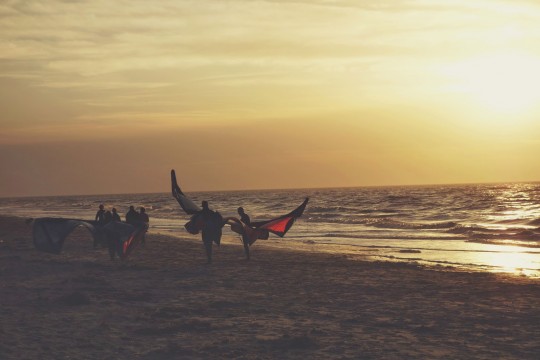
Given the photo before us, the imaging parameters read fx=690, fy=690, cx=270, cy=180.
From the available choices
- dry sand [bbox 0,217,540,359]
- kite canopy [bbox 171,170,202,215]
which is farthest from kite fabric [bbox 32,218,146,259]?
kite canopy [bbox 171,170,202,215]

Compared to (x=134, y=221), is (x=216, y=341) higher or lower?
lower

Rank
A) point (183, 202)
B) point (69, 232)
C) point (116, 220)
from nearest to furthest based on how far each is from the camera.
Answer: point (69, 232) < point (183, 202) < point (116, 220)

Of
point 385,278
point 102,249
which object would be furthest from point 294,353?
point 102,249

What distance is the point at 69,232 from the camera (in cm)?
2000

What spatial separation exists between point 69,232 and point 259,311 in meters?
9.45

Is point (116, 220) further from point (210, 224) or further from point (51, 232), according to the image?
point (210, 224)

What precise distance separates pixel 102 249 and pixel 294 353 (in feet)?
51.5

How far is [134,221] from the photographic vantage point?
2127 centimetres

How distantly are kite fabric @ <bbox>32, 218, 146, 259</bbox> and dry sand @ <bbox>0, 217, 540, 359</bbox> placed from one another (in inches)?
20.8

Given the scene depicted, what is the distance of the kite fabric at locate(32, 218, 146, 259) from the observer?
19.9 metres

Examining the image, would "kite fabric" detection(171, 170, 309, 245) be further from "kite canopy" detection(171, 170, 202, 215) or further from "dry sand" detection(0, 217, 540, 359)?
"dry sand" detection(0, 217, 540, 359)

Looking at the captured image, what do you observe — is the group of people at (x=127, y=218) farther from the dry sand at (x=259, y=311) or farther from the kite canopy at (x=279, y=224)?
the kite canopy at (x=279, y=224)

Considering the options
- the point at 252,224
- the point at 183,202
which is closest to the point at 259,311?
the point at 252,224

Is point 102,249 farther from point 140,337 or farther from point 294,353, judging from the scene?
point 294,353
